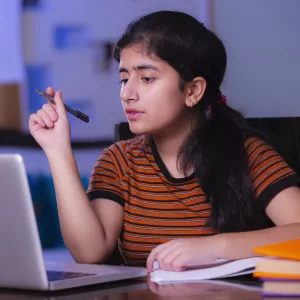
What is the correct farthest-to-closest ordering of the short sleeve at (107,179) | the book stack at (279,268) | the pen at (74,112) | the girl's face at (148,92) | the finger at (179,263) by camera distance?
1. the short sleeve at (107,179)
2. the girl's face at (148,92)
3. the pen at (74,112)
4. the finger at (179,263)
5. the book stack at (279,268)

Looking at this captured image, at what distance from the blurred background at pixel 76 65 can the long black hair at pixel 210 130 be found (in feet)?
3.98

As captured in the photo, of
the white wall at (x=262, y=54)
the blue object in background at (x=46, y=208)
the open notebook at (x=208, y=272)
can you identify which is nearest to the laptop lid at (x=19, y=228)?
the open notebook at (x=208, y=272)

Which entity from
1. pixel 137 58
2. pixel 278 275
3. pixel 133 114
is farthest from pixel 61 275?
pixel 137 58

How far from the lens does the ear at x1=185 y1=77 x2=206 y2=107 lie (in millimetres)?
1765

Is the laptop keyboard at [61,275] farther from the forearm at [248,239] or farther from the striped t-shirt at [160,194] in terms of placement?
the striped t-shirt at [160,194]

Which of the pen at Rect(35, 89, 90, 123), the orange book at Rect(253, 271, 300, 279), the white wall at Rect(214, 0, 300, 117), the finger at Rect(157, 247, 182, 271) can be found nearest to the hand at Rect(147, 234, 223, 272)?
the finger at Rect(157, 247, 182, 271)

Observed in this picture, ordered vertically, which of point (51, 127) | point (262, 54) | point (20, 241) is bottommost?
point (20, 241)

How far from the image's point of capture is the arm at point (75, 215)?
5.25ft

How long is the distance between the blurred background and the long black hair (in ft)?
3.98

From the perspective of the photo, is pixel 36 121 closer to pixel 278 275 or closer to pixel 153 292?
pixel 153 292

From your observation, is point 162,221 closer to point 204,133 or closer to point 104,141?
point 204,133

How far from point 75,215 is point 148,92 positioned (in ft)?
1.08

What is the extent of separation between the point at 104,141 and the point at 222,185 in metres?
1.61

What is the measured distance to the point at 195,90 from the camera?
1.79 meters
